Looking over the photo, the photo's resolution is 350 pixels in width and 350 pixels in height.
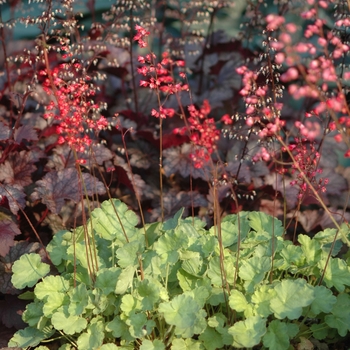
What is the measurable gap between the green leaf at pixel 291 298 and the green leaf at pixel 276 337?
4.0 inches

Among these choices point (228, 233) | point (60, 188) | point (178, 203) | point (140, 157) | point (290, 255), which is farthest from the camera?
point (140, 157)

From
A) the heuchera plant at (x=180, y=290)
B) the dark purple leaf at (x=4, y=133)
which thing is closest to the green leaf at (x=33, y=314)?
the heuchera plant at (x=180, y=290)

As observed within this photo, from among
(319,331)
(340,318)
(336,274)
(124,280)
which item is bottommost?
(319,331)

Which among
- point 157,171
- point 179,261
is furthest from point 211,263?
point 157,171

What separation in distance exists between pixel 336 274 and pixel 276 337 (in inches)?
14.8

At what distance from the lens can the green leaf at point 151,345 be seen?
7.08 feet

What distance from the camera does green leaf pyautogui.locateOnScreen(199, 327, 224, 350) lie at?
224 centimetres

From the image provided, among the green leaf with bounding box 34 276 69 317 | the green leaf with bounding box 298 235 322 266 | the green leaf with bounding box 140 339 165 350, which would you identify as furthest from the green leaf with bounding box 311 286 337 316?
the green leaf with bounding box 34 276 69 317

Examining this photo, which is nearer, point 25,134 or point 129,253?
point 129,253

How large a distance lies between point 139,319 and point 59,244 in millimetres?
586

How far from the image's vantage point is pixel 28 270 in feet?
7.92

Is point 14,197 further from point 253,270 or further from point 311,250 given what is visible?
point 311,250

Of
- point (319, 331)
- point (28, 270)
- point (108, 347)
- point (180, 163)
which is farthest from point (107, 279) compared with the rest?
point (180, 163)

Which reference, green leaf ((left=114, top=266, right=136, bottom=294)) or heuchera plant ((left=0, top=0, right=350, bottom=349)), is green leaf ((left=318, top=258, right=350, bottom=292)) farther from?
green leaf ((left=114, top=266, right=136, bottom=294))
